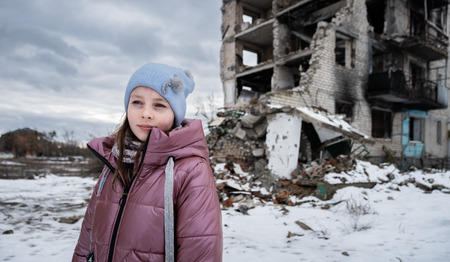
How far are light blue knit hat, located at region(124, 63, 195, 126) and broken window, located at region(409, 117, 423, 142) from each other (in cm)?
1720

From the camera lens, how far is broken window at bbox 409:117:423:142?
591 inches

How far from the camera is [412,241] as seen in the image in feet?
10.5

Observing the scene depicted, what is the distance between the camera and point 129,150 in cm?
132

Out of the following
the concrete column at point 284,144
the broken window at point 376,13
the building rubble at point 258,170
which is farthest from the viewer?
the broken window at point 376,13

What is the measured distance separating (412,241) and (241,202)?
3.06 m

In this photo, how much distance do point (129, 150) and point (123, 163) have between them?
71mm

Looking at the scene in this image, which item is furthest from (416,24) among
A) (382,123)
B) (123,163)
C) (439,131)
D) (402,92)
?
(123,163)

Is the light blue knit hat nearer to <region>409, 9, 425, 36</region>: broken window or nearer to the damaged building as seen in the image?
the damaged building

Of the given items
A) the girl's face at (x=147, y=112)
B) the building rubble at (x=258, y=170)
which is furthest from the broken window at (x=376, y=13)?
the girl's face at (x=147, y=112)

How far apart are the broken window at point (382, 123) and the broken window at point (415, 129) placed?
2.49m

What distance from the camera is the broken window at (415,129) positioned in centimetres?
1501

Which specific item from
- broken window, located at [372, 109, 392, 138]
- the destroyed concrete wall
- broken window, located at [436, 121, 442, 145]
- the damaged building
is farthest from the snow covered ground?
broken window, located at [436, 121, 442, 145]

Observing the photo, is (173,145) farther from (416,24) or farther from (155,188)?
(416,24)

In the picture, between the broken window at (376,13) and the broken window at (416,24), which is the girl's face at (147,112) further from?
the broken window at (416,24)
